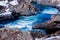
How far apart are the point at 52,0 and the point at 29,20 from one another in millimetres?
6374

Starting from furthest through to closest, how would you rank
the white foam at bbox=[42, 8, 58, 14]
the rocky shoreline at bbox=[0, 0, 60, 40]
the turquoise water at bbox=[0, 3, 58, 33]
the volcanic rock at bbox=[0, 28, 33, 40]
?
the white foam at bbox=[42, 8, 58, 14], the turquoise water at bbox=[0, 3, 58, 33], the rocky shoreline at bbox=[0, 0, 60, 40], the volcanic rock at bbox=[0, 28, 33, 40]

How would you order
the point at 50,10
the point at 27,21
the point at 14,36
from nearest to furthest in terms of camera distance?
the point at 14,36
the point at 27,21
the point at 50,10

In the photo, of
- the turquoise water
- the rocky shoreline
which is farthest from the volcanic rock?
the turquoise water

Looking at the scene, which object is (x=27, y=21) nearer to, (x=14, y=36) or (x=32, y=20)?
(x=32, y=20)

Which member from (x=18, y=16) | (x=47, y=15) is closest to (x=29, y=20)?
(x=18, y=16)

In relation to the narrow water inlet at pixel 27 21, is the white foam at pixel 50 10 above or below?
below

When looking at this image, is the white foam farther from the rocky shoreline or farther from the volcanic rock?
the volcanic rock

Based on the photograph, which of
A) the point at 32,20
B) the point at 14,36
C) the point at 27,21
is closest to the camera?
the point at 14,36

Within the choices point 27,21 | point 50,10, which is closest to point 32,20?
point 27,21

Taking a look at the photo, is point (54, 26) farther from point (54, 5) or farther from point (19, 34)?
point (54, 5)

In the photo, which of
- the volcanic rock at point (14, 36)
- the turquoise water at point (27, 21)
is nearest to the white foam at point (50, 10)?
the turquoise water at point (27, 21)

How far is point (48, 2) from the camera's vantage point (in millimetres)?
19250

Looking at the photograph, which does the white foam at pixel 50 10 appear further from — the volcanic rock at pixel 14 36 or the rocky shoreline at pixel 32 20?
the volcanic rock at pixel 14 36

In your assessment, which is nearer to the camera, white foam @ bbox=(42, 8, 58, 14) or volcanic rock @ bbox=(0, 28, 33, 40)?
volcanic rock @ bbox=(0, 28, 33, 40)
